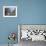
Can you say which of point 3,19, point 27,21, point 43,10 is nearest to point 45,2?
point 43,10

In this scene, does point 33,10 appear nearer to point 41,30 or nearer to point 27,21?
point 27,21

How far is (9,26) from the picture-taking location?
158 inches

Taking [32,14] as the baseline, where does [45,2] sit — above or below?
above

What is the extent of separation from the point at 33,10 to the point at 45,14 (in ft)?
1.32

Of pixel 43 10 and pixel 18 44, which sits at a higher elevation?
pixel 43 10

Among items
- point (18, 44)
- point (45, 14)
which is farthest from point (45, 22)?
point (18, 44)

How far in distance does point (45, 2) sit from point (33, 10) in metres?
0.46

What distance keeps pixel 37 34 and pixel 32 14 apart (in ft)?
2.15

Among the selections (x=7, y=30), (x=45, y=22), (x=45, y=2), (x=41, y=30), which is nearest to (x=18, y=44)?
(x=7, y=30)

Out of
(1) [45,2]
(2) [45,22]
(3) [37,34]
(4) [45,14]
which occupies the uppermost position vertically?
(1) [45,2]

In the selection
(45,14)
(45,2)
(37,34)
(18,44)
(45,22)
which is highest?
(45,2)

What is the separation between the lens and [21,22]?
4.04m

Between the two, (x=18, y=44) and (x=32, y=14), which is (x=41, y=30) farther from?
(x=18, y=44)

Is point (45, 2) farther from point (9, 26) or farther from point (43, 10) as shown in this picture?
point (9, 26)
